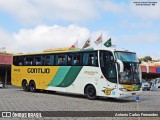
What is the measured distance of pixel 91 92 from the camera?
19.9m

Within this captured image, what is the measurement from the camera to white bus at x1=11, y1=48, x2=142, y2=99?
18797mm

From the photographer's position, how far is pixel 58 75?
2228cm

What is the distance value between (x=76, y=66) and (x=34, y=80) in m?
5.02

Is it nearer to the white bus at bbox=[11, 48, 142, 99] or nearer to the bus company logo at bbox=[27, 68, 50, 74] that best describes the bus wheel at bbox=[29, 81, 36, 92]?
the white bus at bbox=[11, 48, 142, 99]

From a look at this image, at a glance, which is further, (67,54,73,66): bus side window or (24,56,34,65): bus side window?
(24,56,34,65): bus side window

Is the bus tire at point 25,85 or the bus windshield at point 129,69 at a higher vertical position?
the bus windshield at point 129,69

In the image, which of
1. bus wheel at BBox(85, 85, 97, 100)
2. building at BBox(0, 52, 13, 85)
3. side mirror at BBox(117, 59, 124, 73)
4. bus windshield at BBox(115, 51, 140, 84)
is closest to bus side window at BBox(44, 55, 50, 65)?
bus wheel at BBox(85, 85, 97, 100)

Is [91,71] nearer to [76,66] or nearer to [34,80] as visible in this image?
[76,66]

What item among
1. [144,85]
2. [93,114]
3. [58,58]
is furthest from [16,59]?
[144,85]

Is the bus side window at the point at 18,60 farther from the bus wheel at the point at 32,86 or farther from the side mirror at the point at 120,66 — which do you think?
the side mirror at the point at 120,66

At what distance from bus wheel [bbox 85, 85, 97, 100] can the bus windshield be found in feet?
6.71

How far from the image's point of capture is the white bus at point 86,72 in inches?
740

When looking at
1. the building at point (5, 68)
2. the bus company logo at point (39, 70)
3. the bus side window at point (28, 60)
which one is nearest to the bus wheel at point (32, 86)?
the bus company logo at point (39, 70)

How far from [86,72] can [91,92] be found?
133 centimetres
